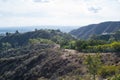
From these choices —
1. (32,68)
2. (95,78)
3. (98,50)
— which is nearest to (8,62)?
(32,68)

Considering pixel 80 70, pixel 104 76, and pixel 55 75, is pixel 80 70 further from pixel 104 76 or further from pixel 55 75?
pixel 104 76

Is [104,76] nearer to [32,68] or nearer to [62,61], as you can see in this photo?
[62,61]

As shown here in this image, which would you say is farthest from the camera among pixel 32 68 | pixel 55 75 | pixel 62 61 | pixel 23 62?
pixel 23 62

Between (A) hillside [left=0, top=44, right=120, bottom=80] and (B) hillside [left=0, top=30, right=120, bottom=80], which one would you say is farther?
(A) hillside [left=0, top=44, right=120, bottom=80]

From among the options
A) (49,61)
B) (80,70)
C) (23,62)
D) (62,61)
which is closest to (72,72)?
(80,70)

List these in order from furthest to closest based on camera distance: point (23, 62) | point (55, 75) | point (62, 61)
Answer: point (23, 62) < point (62, 61) < point (55, 75)

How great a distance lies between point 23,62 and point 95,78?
5890cm

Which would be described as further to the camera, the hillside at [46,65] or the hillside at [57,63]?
the hillside at [46,65]

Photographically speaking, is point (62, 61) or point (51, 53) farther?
point (51, 53)

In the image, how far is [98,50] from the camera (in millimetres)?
108562

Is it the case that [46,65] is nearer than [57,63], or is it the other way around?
[57,63]

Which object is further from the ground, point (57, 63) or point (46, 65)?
point (57, 63)

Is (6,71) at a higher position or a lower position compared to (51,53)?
lower

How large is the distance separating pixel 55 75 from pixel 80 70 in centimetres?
1178
